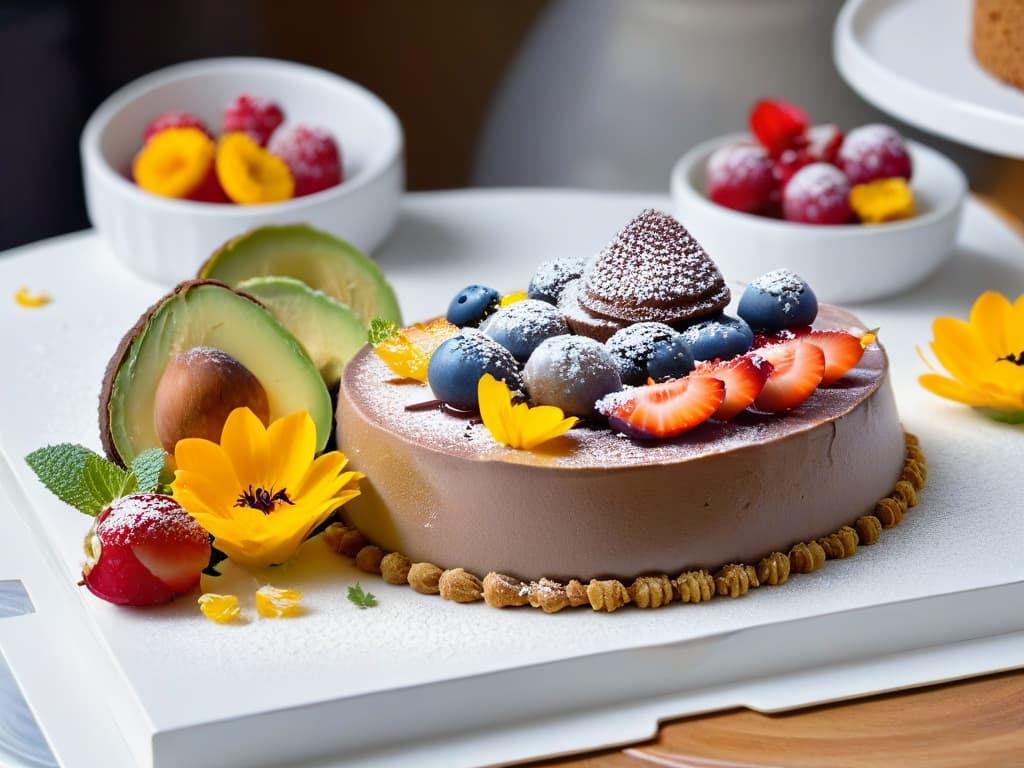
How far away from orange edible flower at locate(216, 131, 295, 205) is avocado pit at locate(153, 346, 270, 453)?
3.03 ft

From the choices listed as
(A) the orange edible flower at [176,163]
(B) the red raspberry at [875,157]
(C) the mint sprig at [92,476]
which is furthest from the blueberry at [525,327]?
(A) the orange edible flower at [176,163]

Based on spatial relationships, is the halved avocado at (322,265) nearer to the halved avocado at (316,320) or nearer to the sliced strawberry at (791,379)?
the halved avocado at (316,320)

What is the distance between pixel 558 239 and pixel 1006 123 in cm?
97

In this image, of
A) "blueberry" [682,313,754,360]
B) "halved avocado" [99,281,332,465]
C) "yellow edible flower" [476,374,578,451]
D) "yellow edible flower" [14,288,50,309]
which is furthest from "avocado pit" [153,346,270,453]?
"yellow edible flower" [14,288,50,309]

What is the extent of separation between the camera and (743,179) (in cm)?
287

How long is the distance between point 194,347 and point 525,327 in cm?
47

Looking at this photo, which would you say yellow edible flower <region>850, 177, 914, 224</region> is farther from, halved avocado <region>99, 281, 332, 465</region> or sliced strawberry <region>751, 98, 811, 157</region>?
halved avocado <region>99, 281, 332, 465</region>

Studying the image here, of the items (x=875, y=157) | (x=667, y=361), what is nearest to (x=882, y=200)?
(x=875, y=157)

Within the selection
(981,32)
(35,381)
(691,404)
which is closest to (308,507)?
(691,404)

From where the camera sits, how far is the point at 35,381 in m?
2.58

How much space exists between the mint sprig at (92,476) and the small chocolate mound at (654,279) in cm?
63

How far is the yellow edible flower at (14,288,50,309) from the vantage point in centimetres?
288

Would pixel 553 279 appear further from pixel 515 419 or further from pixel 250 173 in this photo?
pixel 250 173

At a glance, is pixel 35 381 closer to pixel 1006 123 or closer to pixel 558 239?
pixel 558 239
